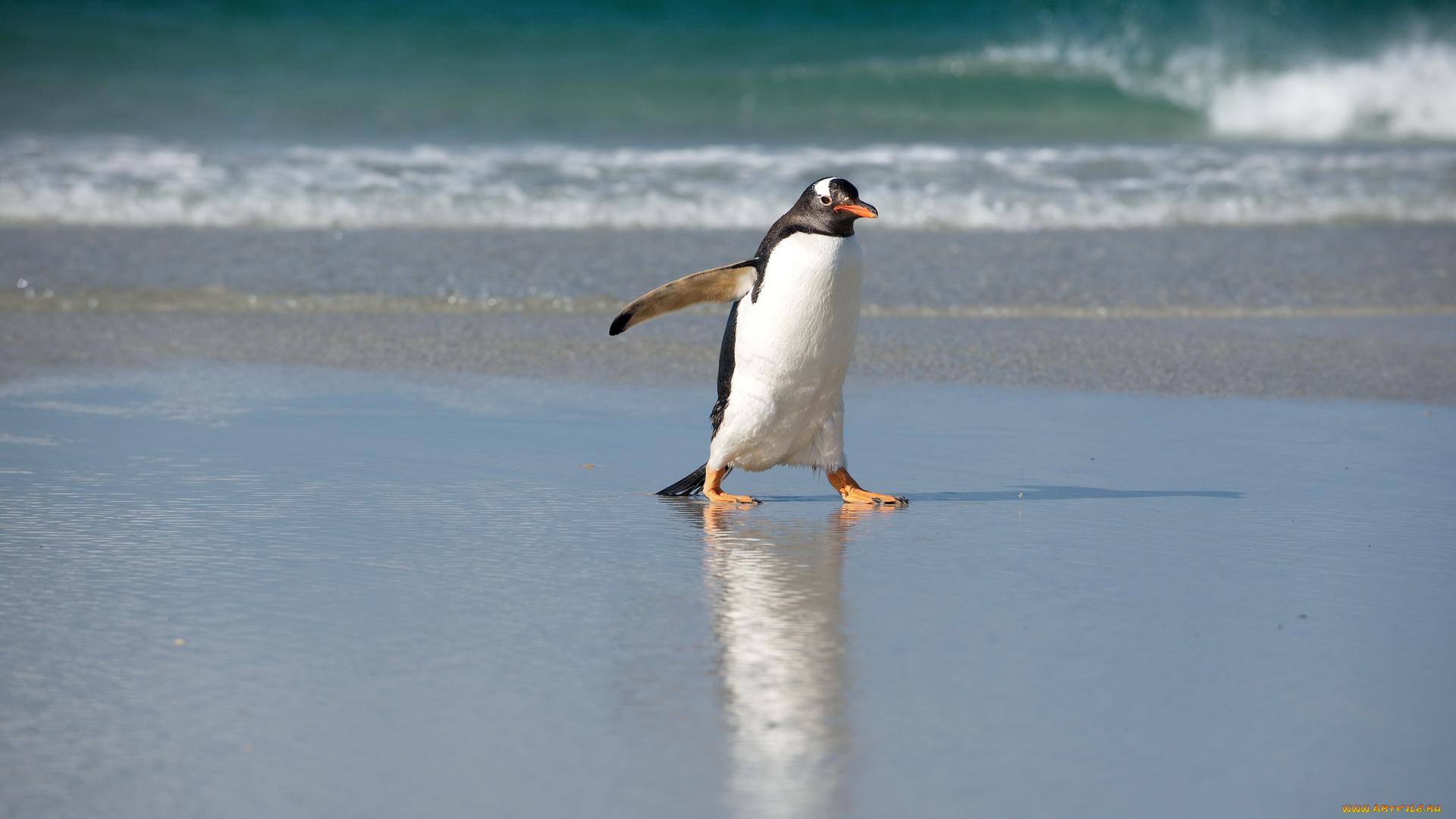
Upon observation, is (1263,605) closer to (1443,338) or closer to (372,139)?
(1443,338)

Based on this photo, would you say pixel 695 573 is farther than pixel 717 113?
No

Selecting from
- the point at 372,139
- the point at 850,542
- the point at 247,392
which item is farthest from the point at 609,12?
the point at 850,542

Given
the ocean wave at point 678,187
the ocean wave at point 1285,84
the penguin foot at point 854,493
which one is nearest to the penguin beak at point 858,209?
the penguin foot at point 854,493

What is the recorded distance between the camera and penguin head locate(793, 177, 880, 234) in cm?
283

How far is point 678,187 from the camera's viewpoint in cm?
834

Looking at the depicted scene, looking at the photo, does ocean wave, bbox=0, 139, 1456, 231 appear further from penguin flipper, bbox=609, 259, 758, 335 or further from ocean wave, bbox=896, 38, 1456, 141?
penguin flipper, bbox=609, 259, 758, 335

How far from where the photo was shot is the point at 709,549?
2.58 m

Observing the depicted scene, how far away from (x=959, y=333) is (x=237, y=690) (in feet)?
11.4

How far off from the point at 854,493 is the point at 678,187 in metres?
5.55

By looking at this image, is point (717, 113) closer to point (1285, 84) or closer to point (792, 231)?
point (1285, 84)

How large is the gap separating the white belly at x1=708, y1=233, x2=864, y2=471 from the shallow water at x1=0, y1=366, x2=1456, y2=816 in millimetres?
133

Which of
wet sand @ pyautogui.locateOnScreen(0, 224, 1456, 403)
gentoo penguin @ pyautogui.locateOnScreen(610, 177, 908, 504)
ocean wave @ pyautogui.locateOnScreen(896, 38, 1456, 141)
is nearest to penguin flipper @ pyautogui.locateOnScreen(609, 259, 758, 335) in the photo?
gentoo penguin @ pyautogui.locateOnScreen(610, 177, 908, 504)

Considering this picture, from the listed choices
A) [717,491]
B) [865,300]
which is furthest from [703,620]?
[865,300]

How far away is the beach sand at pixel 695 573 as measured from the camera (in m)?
1.61
